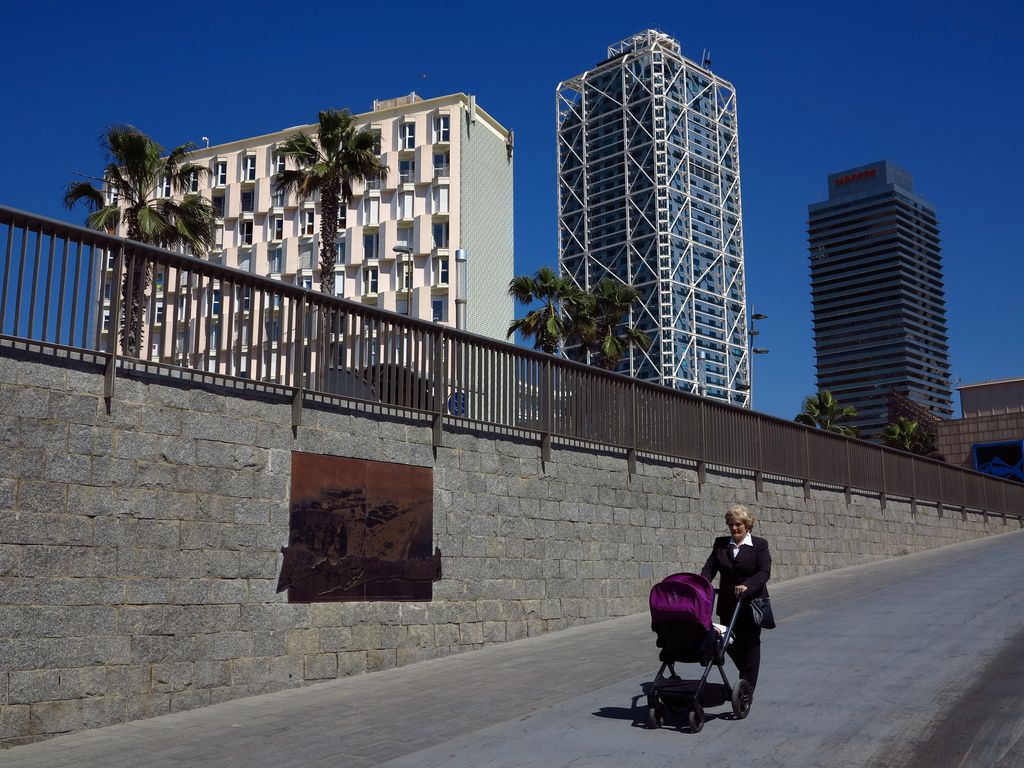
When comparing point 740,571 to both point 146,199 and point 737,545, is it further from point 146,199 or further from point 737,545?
point 146,199

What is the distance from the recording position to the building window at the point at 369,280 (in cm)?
7656

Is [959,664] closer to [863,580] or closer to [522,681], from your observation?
[522,681]

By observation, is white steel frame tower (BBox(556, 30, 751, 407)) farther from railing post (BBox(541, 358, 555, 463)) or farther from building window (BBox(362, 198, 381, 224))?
railing post (BBox(541, 358, 555, 463))

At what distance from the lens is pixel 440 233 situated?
244 feet

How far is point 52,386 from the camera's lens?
28.8ft

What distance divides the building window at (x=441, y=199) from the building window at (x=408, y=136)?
4071 millimetres

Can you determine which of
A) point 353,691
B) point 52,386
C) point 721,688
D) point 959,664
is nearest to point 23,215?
point 52,386

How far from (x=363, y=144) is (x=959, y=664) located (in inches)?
948

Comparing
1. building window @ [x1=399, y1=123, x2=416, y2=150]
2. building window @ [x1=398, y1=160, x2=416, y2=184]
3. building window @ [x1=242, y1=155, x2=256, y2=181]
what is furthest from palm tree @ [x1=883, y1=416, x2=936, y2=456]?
building window @ [x1=242, y1=155, x2=256, y2=181]

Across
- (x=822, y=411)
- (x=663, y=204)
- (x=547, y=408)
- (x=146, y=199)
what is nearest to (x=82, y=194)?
(x=146, y=199)

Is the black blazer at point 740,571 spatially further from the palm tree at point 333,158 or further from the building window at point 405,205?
the building window at point 405,205

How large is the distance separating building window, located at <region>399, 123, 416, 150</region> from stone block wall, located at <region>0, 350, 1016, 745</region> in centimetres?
6393

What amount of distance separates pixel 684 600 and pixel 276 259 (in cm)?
7550

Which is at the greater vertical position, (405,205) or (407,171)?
(407,171)
